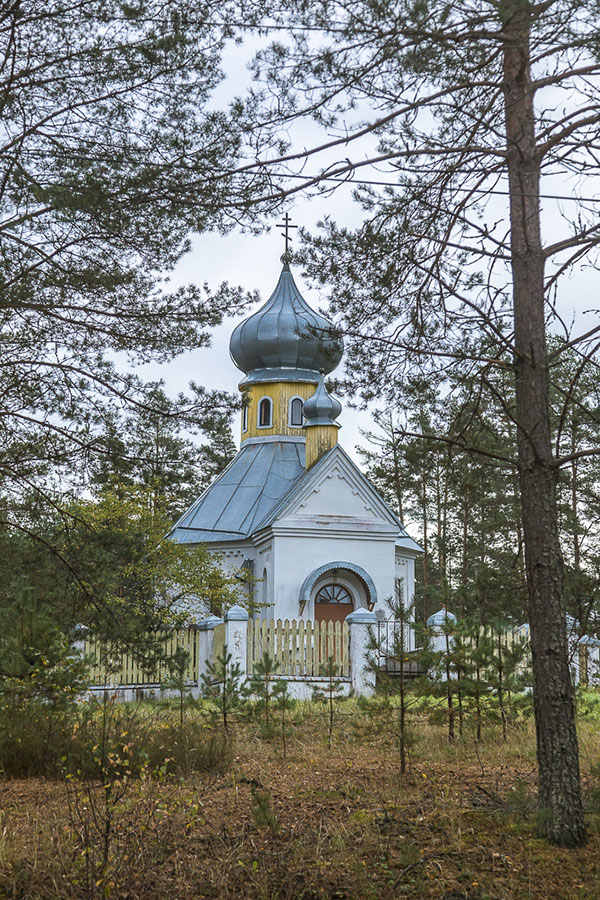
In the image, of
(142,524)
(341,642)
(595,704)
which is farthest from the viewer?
(142,524)

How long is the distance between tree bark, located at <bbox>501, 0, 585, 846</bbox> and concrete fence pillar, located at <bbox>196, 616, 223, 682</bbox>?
11484mm

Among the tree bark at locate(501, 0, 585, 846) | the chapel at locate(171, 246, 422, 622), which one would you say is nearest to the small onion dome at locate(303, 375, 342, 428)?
the chapel at locate(171, 246, 422, 622)

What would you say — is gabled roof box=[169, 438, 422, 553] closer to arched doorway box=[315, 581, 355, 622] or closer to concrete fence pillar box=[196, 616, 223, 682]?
arched doorway box=[315, 581, 355, 622]

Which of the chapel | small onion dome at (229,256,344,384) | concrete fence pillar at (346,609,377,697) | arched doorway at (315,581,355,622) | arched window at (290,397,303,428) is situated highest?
small onion dome at (229,256,344,384)

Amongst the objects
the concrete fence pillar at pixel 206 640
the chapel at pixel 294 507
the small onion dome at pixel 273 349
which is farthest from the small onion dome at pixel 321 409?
the concrete fence pillar at pixel 206 640

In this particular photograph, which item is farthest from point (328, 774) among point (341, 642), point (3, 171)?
point (341, 642)

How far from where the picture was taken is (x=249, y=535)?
2430cm

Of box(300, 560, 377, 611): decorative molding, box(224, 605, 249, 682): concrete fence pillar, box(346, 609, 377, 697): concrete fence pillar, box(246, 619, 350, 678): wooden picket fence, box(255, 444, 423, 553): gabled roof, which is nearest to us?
box(346, 609, 377, 697): concrete fence pillar

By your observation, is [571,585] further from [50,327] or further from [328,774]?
[50,327]

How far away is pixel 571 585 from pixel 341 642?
9018 millimetres

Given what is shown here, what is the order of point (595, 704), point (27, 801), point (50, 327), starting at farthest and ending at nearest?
point (595, 704), point (50, 327), point (27, 801)

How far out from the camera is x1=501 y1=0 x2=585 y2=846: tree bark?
18.6 feet

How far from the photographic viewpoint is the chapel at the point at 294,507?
22453 millimetres

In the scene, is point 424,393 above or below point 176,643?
above
